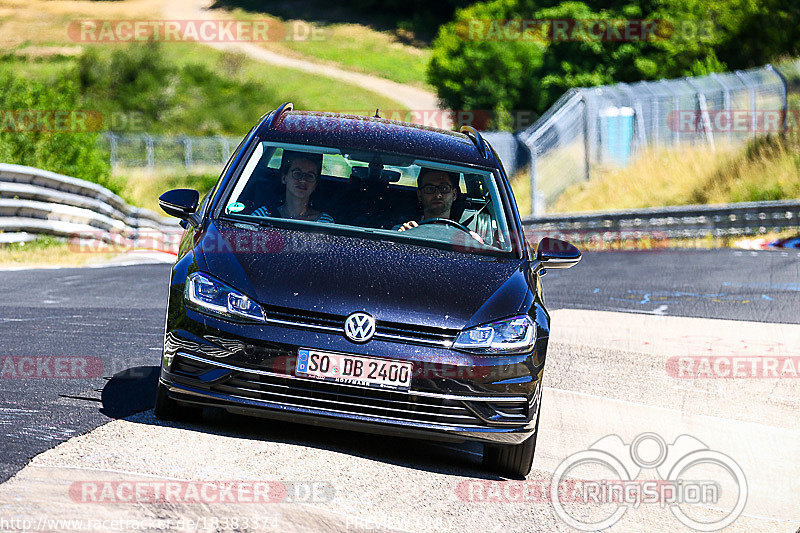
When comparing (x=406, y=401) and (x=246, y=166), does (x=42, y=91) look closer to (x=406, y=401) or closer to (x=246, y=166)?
(x=246, y=166)

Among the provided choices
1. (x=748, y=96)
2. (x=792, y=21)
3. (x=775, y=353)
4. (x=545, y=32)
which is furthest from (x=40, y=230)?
(x=545, y=32)

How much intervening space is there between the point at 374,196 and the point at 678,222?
1429 centimetres

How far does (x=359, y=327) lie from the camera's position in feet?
17.8

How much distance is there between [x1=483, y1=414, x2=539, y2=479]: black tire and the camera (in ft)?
19.0

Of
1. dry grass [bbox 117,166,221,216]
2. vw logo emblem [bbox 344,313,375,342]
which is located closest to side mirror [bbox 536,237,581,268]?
vw logo emblem [bbox 344,313,375,342]

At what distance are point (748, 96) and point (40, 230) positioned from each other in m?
15.5

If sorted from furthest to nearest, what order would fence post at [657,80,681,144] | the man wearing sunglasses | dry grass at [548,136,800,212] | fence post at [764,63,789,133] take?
1. fence post at [657,80,681,144]
2. fence post at [764,63,789,133]
3. dry grass at [548,136,800,212]
4. the man wearing sunglasses

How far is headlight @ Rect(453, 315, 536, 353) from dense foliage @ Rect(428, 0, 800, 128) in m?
28.6

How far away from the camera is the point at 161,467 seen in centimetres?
506
